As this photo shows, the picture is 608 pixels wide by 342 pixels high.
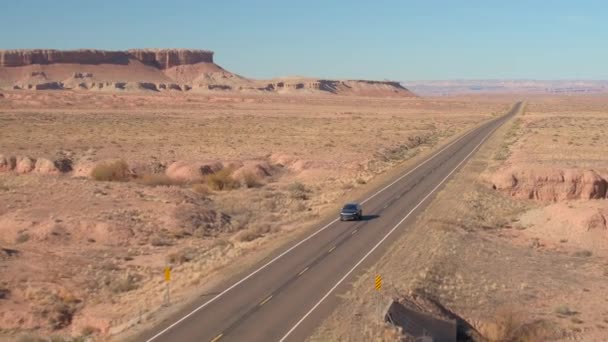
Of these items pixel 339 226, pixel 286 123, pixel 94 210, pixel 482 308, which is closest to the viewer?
pixel 482 308

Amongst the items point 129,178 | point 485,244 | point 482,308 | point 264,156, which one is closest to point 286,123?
point 264,156

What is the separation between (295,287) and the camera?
26.7 metres

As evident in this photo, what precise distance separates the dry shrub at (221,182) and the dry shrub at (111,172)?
7187 millimetres

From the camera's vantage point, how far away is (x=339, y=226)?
1539 inches

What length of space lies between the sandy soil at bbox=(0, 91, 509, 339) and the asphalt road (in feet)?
5.55

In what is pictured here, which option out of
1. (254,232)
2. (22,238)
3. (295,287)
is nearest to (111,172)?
(22,238)

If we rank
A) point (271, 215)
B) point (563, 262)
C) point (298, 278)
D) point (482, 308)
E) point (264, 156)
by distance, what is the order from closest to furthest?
point (482, 308) → point (298, 278) → point (563, 262) → point (271, 215) → point (264, 156)

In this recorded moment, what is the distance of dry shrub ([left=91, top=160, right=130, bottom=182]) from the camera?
54438 millimetres

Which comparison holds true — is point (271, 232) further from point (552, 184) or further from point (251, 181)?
point (552, 184)

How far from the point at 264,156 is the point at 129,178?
18727 mm

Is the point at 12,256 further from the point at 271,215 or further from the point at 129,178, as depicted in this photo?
the point at 129,178

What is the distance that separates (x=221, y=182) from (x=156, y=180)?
514 cm

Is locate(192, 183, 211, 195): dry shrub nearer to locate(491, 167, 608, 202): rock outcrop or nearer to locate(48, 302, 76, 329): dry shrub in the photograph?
locate(491, 167, 608, 202): rock outcrop

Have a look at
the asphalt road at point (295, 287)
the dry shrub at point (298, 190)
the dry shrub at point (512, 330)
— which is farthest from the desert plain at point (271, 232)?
the asphalt road at point (295, 287)
